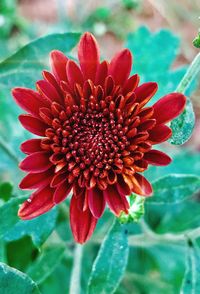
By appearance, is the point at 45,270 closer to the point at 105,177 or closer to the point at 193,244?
the point at 193,244

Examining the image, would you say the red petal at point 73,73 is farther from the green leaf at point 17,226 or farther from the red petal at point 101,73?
the green leaf at point 17,226

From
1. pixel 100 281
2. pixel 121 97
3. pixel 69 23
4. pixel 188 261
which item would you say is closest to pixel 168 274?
pixel 188 261

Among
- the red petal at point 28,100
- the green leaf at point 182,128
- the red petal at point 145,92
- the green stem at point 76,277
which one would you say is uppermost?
the red petal at point 28,100

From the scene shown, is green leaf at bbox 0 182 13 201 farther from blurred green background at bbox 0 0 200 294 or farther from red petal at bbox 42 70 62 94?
red petal at bbox 42 70 62 94

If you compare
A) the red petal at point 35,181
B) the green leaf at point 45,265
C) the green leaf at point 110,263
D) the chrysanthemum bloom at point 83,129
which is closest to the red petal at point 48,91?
the chrysanthemum bloom at point 83,129

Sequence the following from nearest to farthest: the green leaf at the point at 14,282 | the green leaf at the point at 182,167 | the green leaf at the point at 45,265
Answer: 1. the green leaf at the point at 14,282
2. the green leaf at the point at 45,265
3. the green leaf at the point at 182,167

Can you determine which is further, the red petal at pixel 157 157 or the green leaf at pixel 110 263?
the green leaf at pixel 110 263

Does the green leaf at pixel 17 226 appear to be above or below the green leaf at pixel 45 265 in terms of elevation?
above
